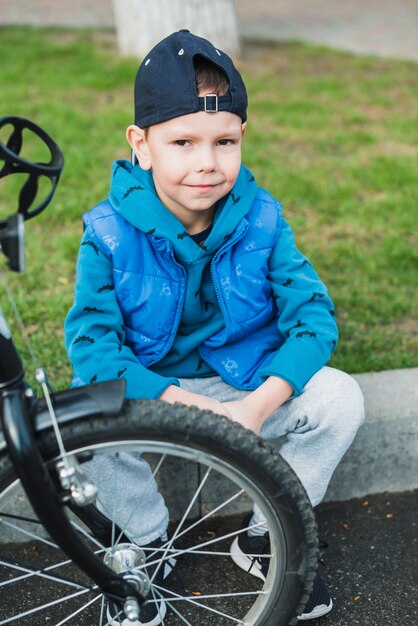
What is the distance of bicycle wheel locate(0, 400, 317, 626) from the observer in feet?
6.09

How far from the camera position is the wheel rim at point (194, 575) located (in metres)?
2.07

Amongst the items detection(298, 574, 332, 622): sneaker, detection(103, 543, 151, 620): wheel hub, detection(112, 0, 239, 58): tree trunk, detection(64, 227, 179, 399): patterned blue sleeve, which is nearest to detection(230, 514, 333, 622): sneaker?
detection(298, 574, 332, 622): sneaker

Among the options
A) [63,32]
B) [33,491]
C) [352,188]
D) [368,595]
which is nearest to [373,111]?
[352,188]

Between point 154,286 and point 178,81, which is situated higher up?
point 178,81

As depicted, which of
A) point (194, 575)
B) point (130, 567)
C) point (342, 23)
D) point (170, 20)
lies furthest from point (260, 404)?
point (342, 23)

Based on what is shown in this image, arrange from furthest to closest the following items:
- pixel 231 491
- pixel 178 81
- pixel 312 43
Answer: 1. pixel 312 43
2. pixel 231 491
3. pixel 178 81

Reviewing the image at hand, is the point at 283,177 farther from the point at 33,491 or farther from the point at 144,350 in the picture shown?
the point at 33,491

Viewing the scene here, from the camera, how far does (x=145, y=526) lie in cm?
239

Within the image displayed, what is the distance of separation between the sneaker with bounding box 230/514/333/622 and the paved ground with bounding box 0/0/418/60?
6.07 m

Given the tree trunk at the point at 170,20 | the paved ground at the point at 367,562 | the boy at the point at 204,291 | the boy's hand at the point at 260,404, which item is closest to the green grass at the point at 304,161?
the tree trunk at the point at 170,20

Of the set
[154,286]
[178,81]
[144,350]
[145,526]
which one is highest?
[178,81]

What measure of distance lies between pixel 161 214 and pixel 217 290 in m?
0.27

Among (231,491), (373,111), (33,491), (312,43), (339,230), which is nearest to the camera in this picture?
(33,491)

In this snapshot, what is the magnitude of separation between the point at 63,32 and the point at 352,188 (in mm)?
4611
